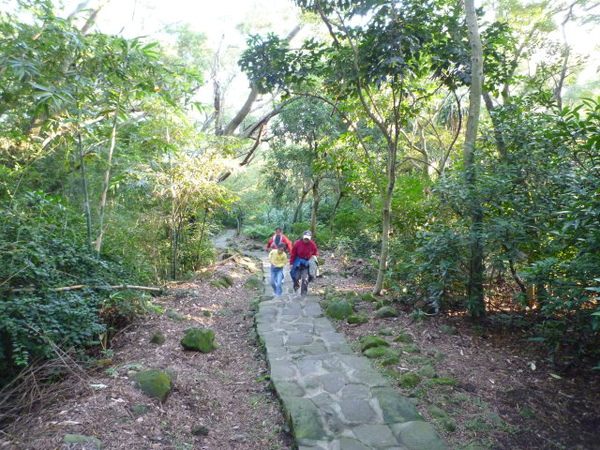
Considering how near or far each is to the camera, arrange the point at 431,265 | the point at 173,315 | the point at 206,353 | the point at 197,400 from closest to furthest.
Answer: the point at 197,400 → the point at 206,353 → the point at 431,265 → the point at 173,315

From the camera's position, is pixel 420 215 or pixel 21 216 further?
pixel 420 215

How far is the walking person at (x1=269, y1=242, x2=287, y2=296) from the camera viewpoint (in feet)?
24.0

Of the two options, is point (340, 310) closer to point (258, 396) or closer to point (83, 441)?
point (258, 396)

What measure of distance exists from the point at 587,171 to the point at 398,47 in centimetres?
297

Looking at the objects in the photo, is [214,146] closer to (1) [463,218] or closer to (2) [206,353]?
(2) [206,353]

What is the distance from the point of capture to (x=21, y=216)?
12.7 ft

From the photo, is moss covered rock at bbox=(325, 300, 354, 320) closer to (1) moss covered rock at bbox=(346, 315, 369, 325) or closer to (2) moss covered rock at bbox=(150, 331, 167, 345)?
(1) moss covered rock at bbox=(346, 315, 369, 325)

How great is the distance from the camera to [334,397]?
12.2ft

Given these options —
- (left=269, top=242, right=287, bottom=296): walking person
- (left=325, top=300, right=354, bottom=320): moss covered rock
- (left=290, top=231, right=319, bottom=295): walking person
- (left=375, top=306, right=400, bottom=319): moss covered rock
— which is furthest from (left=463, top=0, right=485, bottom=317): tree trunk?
(left=269, top=242, right=287, bottom=296): walking person

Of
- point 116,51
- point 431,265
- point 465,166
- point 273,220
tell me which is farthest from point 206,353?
point 273,220

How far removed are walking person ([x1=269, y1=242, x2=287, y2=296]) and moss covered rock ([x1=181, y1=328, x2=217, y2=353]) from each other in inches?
103

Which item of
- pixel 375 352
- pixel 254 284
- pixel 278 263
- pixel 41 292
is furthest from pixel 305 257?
pixel 41 292

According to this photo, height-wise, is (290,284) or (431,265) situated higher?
(431,265)

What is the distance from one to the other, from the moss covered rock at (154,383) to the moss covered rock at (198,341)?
3.66ft
